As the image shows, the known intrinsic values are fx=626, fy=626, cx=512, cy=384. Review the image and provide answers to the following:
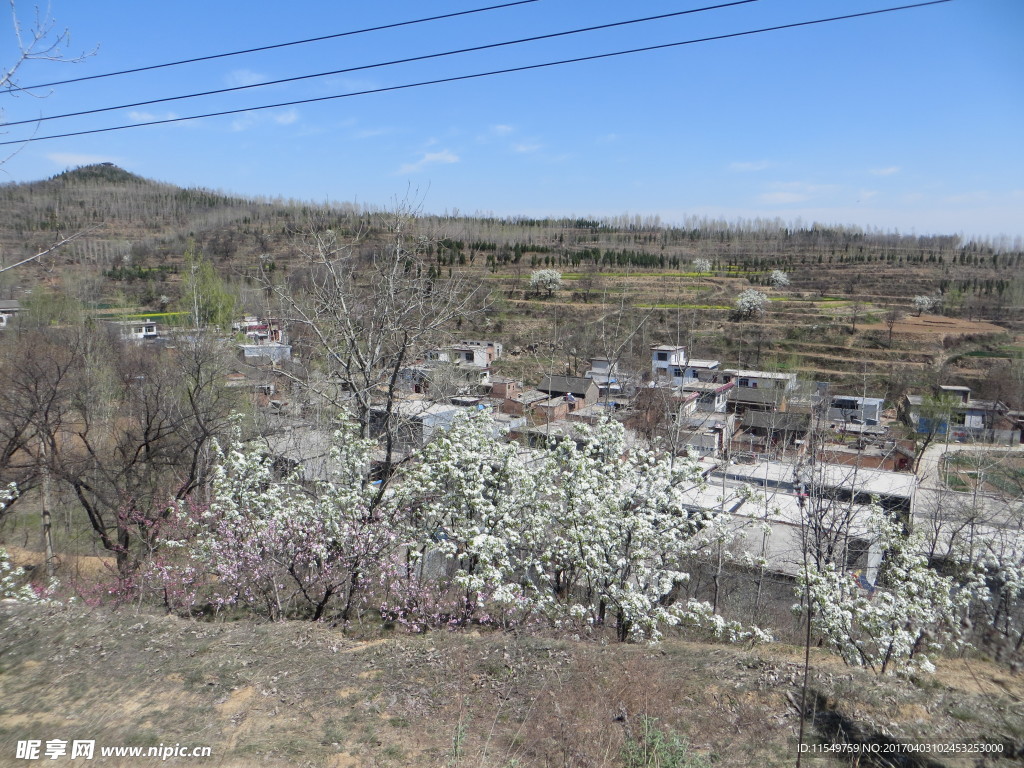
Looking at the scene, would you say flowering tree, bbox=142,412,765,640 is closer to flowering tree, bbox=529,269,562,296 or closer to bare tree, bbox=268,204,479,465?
bare tree, bbox=268,204,479,465

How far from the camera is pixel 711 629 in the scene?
213 inches

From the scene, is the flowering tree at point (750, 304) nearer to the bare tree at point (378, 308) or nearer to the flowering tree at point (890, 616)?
the flowering tree at point (890, 616)

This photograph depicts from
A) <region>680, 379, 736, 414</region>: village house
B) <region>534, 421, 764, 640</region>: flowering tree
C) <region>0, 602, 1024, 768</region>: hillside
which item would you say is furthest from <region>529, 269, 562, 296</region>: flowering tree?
<region>0, 602, 1024, 768</region>: hillside

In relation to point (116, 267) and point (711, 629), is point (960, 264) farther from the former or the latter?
point (116, 267)

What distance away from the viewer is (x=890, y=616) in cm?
520

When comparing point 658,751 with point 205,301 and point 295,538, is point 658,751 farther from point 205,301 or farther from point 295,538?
point 205,301

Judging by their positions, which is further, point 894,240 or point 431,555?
point 894,240

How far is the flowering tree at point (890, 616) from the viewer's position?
4910 mm

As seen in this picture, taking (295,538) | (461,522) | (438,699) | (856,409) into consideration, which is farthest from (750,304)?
(438,699)

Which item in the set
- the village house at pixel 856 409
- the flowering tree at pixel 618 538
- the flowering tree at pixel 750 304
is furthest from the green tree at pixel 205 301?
the flowering tree at pixel 750 304

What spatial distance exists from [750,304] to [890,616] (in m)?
35.7

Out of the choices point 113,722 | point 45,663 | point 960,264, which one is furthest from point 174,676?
point 960,264

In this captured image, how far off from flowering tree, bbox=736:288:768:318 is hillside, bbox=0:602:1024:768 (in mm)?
36458

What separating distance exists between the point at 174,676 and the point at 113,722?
503 mm
